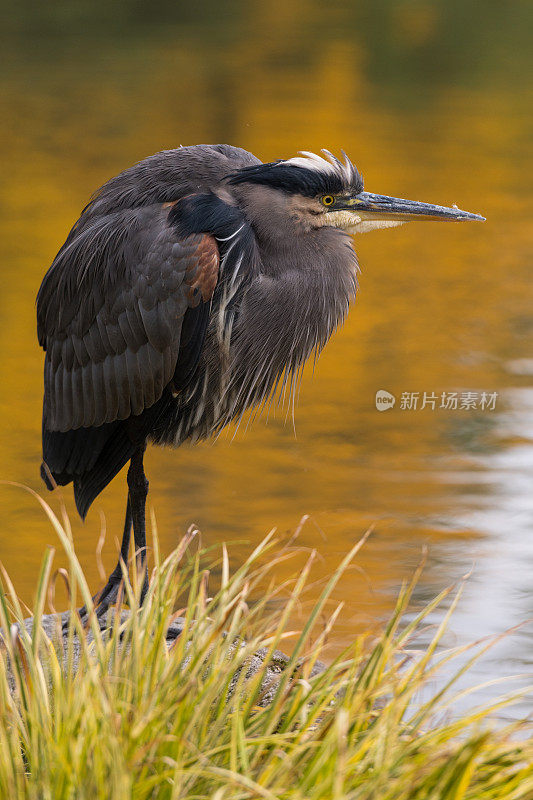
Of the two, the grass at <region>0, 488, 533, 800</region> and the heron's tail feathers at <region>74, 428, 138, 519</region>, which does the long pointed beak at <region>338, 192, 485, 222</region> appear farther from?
the grass at <region>0, 488, 533, 800</region>

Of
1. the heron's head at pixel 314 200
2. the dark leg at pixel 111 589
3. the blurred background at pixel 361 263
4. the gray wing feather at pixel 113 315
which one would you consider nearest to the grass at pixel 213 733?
the blurred background at pixel 361 263

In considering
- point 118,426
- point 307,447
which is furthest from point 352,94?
point 118,426

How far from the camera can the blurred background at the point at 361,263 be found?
4789 millimetres

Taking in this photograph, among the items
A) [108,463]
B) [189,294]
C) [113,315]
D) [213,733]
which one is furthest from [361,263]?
[213,733]

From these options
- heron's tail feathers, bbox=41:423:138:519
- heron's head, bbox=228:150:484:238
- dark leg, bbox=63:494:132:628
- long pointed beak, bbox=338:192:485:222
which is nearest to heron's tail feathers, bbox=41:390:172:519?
heron's tail feathers, bbox=41:423:138:519

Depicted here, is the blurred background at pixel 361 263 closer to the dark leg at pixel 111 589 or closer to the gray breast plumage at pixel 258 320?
the gray breast plumage at pixel 258 320

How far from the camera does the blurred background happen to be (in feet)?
15.7

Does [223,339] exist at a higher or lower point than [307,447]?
higher

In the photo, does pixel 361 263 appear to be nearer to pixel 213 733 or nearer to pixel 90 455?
pixel 90 455

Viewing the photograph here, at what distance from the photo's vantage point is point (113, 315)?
304cm

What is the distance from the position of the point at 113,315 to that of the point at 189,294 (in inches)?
10.5

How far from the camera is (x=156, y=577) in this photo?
238 cm

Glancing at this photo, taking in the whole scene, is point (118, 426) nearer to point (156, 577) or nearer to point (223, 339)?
point (223, 339)

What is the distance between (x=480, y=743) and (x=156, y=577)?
29.9 inches
